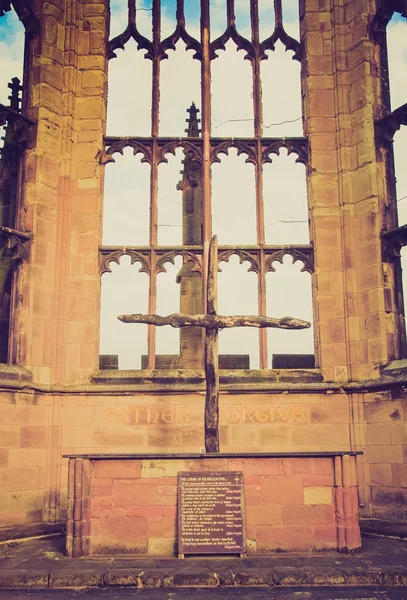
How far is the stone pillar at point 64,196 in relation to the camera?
10.9m

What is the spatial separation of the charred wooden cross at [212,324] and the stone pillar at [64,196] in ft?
8.98

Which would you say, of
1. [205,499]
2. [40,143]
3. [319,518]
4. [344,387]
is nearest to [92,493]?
[205,499]

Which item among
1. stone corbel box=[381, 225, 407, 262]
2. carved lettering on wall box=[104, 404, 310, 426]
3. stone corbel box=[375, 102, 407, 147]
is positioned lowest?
carved lettering on wall box=[104, 404, 310, 426]

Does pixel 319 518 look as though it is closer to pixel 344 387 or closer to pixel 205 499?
pixel 205 499

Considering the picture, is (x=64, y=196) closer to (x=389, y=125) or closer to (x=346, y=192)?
(x=346, y=192)

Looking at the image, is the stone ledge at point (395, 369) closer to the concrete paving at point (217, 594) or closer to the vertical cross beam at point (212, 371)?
the vertical cross beam at point (212, 371)

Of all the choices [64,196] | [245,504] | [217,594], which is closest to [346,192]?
[64,196]

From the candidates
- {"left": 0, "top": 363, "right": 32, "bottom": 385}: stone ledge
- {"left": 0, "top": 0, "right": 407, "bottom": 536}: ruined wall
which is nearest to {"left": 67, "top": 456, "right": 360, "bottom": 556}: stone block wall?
{"left": 0, "top": 0, "right": 407, "bottom": 536}: ruined wall

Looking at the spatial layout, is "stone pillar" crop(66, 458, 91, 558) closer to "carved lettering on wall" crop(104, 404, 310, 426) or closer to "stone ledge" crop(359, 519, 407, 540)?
"carved lettering on wall" crop(104, 404, 310, 426)

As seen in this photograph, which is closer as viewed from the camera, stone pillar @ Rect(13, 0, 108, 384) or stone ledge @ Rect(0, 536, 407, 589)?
stone ledge @ Rect(0, 536, 407, 589)

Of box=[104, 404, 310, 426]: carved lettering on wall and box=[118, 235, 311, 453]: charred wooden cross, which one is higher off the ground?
box=[118, 235, 311, 453]: charred wooden cross

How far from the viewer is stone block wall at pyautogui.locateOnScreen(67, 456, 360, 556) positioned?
765 centimetres

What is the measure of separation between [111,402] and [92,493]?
119 inches

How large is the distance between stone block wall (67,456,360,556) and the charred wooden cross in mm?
683
